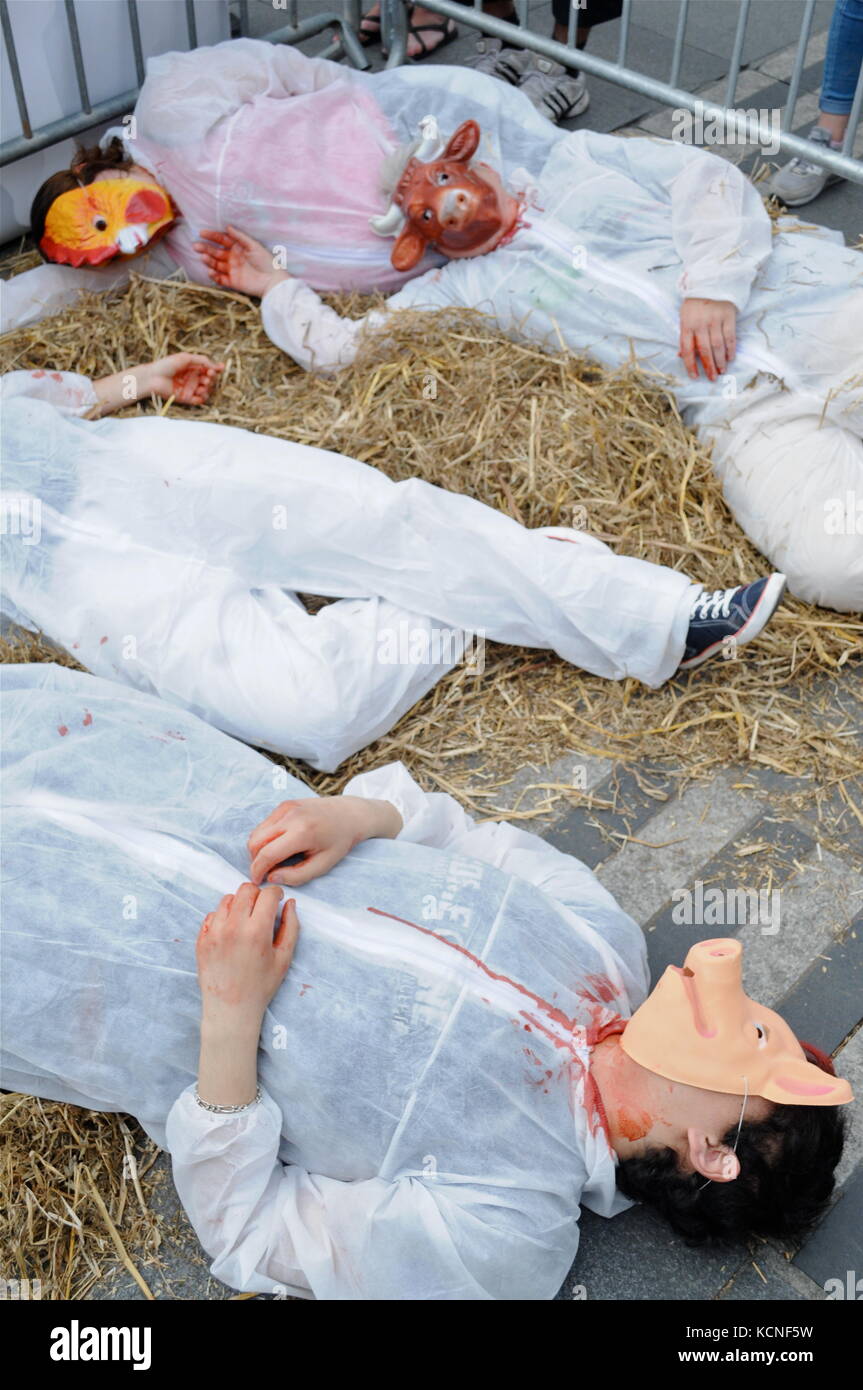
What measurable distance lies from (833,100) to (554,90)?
96cm

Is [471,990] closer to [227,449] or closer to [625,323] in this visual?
[227,449]

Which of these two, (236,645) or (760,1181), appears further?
(236,645)

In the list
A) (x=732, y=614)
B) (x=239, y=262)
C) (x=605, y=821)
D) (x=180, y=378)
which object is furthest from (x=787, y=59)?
(x=605, y=821)

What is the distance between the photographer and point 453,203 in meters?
3.52

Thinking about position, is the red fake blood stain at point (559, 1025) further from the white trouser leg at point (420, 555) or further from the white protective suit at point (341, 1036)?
the white trouser leg at point (420, 555)

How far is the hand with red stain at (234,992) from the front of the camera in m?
1.95

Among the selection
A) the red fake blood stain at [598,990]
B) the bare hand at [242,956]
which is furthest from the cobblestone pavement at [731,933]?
the bare hand at [242,956]

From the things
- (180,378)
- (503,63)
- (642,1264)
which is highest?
(503,63)

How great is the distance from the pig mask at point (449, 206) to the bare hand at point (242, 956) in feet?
7.27

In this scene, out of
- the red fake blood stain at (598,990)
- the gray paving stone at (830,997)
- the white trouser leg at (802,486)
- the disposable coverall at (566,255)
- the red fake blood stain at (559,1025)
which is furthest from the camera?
the disposable coverall at (566,255)

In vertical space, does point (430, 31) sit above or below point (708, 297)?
below

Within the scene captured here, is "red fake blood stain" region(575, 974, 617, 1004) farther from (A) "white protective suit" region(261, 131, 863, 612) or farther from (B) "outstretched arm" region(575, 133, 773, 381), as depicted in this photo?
(B) "outstretched arm" region(575, 133, 773, 381)

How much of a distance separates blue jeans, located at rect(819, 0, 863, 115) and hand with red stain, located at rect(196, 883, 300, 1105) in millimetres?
3485

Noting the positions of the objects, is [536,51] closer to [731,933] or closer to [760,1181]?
[731,933]
